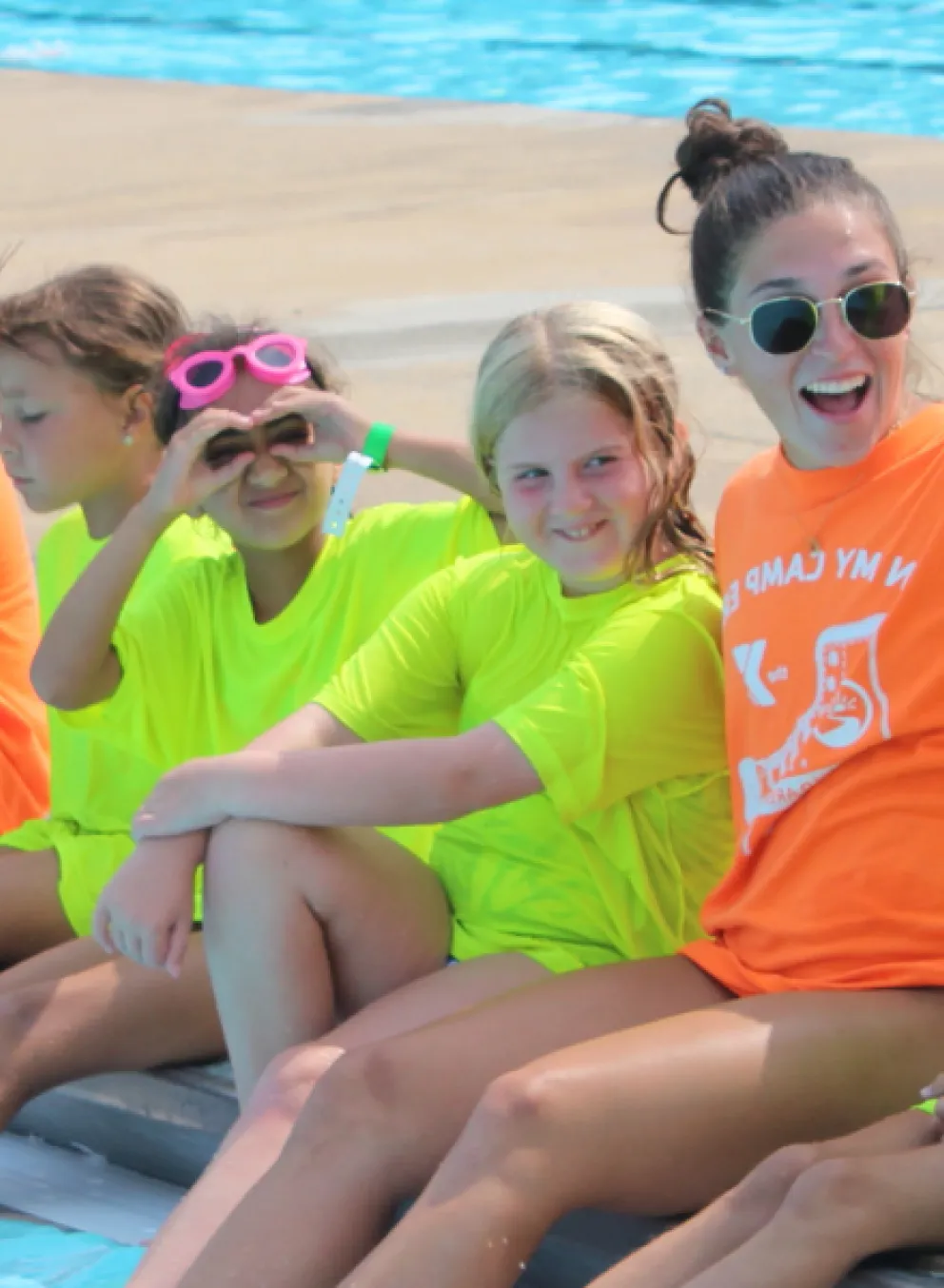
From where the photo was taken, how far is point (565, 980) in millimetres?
2676

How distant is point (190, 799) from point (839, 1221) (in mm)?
1125

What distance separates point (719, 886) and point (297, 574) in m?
1.06

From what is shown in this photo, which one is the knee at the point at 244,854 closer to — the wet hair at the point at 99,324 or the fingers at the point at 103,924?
the fingers at the point at 103,924

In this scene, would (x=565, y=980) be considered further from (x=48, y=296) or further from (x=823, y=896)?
(x=48, y=296)

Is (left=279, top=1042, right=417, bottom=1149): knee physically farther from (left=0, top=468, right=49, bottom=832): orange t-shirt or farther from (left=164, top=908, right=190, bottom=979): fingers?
(left=0, top=468, right=49, bottom=832): orange t-shirt

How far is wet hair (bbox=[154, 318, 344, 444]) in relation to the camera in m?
3.44

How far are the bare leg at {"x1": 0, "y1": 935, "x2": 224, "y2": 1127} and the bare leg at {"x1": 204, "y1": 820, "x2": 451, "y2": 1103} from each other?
368mm

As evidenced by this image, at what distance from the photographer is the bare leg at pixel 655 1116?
229 centimetres

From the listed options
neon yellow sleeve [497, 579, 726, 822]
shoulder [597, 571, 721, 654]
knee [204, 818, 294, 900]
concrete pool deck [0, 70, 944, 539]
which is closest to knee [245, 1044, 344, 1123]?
knee [204, 818, 294, 900]

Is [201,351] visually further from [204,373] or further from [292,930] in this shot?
[292,930]

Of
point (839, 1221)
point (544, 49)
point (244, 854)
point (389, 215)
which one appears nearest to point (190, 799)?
point (244, 854)

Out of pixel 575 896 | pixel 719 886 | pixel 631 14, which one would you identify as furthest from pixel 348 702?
pixel 631 14

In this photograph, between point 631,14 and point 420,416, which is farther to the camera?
point 631,14

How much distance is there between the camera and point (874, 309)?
8.54 feet
